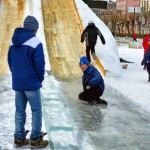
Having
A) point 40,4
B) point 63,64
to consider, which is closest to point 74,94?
point 63,64

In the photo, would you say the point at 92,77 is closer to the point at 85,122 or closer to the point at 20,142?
the point at 85,122

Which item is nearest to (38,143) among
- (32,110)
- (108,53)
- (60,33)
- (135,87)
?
(32,110)

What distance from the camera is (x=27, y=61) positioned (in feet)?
18.6

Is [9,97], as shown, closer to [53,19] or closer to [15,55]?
[15,55]

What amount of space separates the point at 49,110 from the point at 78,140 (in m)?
1.71

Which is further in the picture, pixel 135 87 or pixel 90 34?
pixel 90 34

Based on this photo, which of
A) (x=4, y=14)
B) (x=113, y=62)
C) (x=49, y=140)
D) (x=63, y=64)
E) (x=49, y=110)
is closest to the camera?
(x=49, y=140)

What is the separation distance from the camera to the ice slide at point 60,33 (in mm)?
14979

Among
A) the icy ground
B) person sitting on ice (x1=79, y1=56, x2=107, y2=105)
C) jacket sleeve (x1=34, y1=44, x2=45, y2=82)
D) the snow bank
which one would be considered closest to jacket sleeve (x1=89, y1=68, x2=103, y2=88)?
person sitting on ice (x1=79, y1=56, x2=107, y2=105)

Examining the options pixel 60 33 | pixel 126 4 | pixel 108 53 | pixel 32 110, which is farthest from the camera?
pixel 126 4

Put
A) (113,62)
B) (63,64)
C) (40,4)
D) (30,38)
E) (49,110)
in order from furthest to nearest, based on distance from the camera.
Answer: (40,4)
(113,62)
(63,64)
(49,110)
(30,38)

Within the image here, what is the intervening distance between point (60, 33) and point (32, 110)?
12334mm

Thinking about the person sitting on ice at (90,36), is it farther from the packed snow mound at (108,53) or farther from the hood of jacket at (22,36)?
the hood of jacket at (22,36)

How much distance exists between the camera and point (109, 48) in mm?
17266
